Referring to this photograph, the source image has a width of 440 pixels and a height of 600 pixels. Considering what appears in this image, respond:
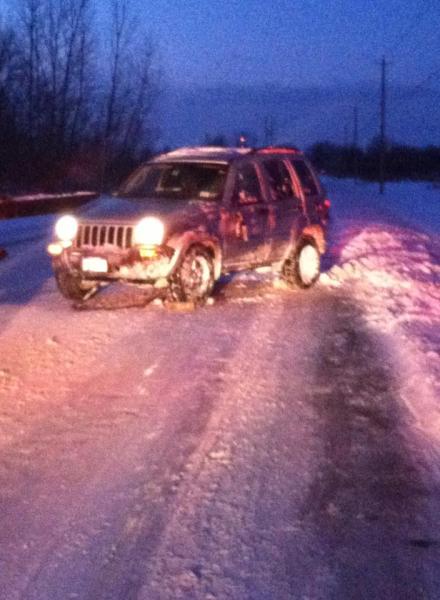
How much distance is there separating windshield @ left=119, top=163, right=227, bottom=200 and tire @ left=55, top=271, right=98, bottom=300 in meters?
1.35

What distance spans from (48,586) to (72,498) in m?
1.14

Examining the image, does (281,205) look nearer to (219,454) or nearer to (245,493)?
(219,454)

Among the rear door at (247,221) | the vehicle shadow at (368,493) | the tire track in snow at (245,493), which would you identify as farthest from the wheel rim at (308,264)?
the vehicle shadow at (368,493)

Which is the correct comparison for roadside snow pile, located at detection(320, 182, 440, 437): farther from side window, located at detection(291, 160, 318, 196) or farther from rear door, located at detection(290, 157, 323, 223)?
side window, located at detection(291, 160, 318, 196)

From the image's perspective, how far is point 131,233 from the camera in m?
12.1

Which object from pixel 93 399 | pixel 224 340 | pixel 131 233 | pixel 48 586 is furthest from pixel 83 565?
pixel 131 233

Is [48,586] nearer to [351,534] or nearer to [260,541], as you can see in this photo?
[260,541]

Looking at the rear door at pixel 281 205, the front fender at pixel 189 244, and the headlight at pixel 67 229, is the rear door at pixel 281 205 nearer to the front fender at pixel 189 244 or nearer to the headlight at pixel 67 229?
the front fender at pixel 189 244

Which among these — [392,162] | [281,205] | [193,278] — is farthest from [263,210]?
[392,162]

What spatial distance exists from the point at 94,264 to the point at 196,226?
4.13 feet

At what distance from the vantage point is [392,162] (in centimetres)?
12975

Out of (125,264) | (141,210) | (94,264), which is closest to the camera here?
(125,264)

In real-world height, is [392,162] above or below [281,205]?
below

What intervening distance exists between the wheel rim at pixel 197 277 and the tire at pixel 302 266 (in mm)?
1913
